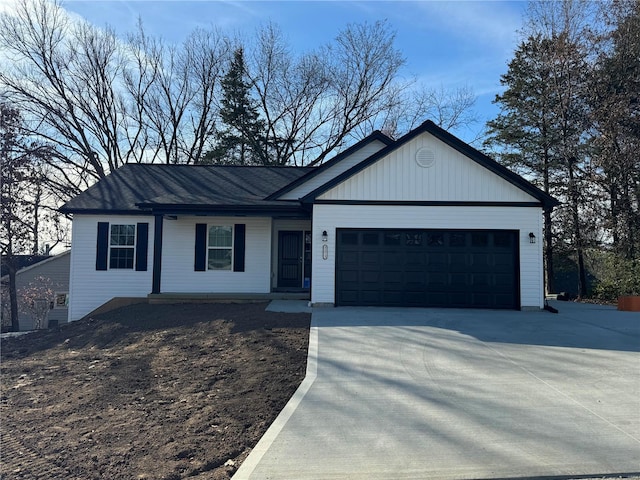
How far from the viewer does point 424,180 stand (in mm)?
12648

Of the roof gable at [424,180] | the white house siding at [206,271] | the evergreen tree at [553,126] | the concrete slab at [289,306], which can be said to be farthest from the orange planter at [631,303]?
the white house siding at [206,271]

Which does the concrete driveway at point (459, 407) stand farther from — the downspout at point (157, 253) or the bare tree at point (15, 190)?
the bare tree at point (15, 190)

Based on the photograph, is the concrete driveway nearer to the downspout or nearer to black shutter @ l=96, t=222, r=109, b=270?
the downspout

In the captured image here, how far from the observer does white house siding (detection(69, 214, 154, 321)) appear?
46.6ft

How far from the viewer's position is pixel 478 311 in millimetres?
11883

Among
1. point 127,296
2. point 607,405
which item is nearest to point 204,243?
point 127,296

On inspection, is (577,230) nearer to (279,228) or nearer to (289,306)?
(279,228)

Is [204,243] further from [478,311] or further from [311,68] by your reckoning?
[311,68]

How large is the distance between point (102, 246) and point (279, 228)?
18.7ft

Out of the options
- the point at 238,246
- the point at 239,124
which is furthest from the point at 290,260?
the point at 239,124

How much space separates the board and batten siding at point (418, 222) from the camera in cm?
1241

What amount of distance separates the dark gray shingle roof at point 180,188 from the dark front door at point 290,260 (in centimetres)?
160

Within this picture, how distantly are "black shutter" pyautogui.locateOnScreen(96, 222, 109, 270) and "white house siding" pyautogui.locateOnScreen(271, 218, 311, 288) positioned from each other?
17.5ft

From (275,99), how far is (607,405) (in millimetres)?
28242
